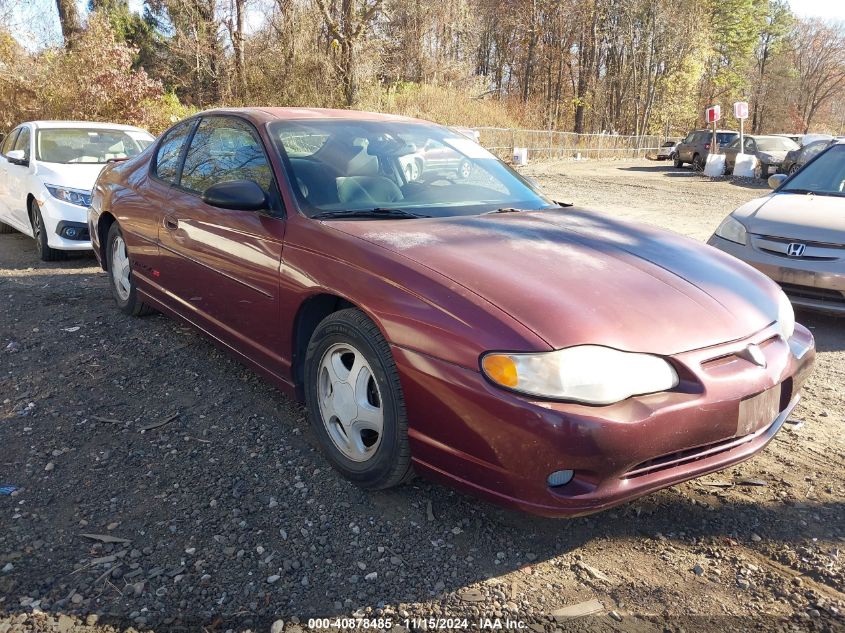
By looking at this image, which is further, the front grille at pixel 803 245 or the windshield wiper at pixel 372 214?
the front grille at pixel 803 245

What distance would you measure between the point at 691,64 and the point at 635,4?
5647 millimetres

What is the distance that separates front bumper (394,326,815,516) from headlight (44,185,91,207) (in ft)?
19.1

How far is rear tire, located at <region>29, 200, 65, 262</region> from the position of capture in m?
6.98

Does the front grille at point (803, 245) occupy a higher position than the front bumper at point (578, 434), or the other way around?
the front grille at point (803, 245)

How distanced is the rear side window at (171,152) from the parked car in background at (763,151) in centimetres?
2129

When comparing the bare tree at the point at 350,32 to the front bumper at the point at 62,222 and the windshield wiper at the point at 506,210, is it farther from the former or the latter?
the windshield wiper at the point at 506,210

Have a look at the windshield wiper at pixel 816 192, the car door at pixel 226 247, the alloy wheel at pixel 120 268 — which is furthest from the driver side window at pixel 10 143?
the windshield wiper at pixel 816 192

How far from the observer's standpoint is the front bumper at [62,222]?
22.3ft

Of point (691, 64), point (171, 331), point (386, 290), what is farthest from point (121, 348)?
point (691, 64)

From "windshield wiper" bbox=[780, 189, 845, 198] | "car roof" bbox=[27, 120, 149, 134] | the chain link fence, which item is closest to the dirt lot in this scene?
"windshield wiper" bbox=[780, 189, 845, 198]

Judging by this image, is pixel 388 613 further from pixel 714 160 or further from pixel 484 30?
pixel 484 30

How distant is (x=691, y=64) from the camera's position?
140 feet

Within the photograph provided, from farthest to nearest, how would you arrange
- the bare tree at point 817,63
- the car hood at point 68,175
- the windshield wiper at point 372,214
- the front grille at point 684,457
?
1. the bare tree at point 817,63
2. the car hood at point 68,175
3. the windshield wiper at point 372,214
4. the front grille at point 684,457

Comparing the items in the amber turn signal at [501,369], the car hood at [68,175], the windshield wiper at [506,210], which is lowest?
the amber turn signal at [501,369]
